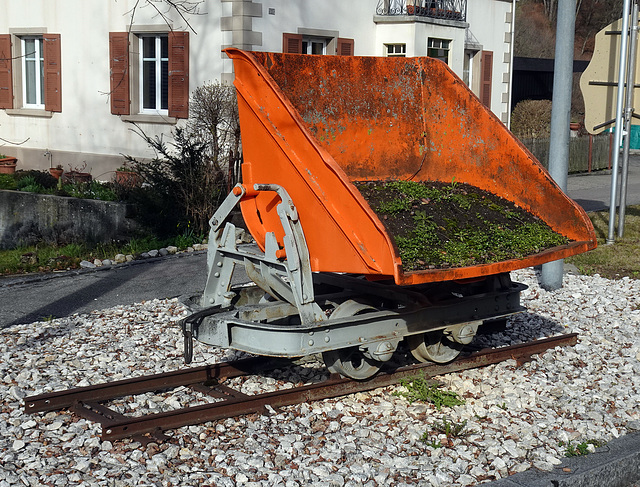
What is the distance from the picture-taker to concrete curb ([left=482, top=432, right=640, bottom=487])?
15.5ft

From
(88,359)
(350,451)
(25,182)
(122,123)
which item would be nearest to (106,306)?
(88,359)

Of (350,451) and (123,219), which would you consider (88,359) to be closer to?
(350,451)

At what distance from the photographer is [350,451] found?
5.12 metres

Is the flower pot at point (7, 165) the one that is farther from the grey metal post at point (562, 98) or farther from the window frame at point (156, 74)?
the grey metal post at point (562, 98)

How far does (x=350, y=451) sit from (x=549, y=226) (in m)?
2.62

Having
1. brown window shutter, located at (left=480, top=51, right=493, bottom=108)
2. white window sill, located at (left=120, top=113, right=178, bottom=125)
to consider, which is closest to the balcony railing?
brown window shutter, located at (left=480, top=51, right=493, bottom=108)

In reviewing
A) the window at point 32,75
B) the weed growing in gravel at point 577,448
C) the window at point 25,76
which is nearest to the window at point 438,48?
the window at point 25,76

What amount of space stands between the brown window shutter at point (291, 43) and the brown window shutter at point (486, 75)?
7.32 m

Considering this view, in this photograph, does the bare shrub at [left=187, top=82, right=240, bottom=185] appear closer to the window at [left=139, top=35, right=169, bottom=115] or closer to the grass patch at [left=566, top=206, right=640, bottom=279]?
the window at [left=139, top=35, right=169, bottom=115]

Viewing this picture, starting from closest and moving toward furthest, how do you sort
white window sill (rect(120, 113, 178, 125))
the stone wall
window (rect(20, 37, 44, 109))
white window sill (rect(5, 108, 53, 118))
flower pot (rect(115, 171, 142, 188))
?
the stone wall → flower pot (rect(115, 171, 142, 188)) → white window sill (rect(120, 113, 178, 125)) → white window sill (rect(5, 108, 53, 118)) → window (rect(20, 37, 44, 109))

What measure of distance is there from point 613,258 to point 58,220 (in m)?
8.30

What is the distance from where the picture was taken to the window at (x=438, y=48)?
20.2 metres

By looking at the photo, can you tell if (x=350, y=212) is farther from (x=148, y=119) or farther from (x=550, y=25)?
(x=550, y=25)

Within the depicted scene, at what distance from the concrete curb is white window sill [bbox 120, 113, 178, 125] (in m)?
12.7
